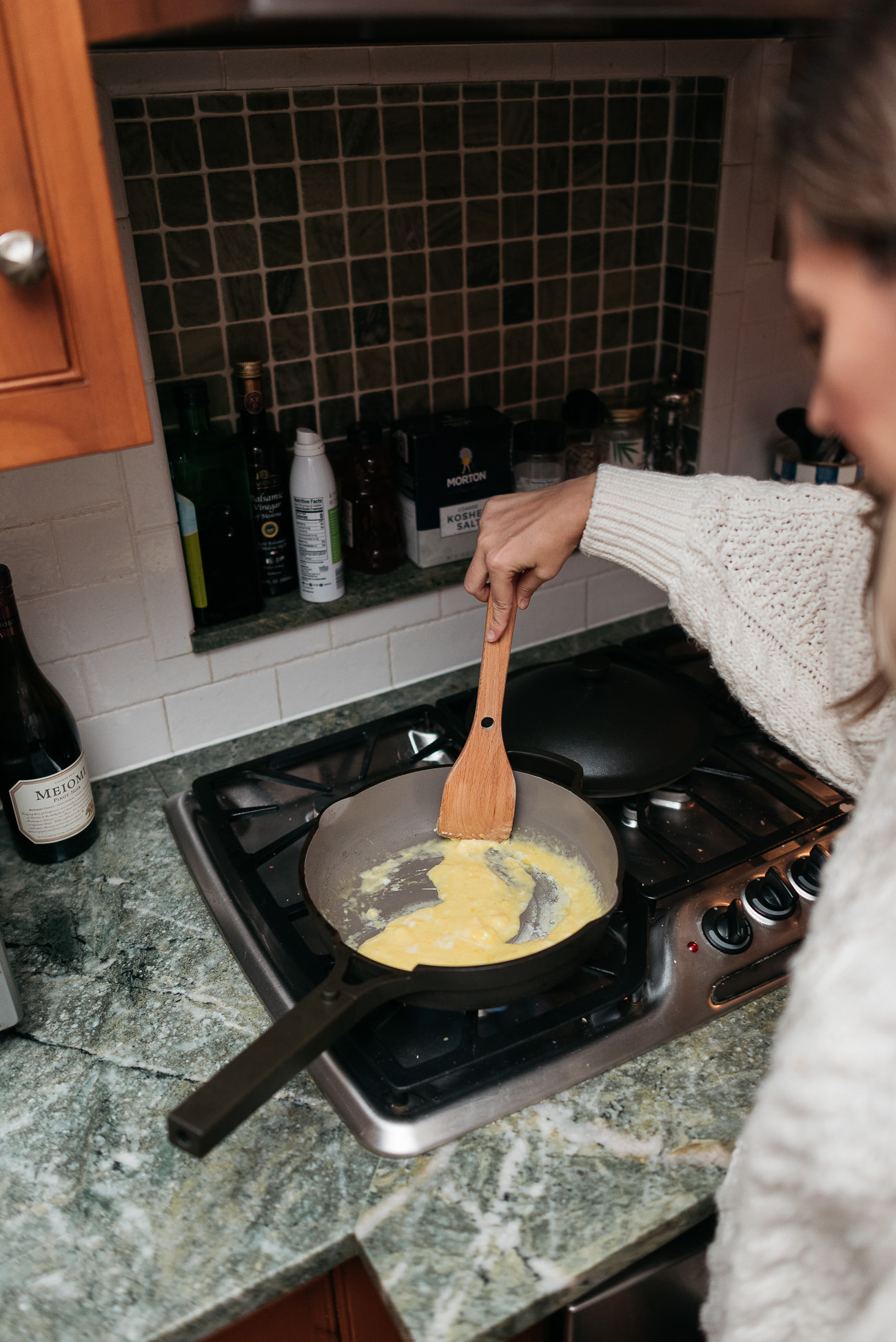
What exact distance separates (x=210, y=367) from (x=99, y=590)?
280 millimetres

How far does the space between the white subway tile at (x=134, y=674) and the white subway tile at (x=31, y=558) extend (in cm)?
10

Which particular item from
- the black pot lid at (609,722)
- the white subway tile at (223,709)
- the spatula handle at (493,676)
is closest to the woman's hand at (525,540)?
the spatula handle at (493,676)

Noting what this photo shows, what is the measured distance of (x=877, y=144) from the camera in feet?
1.45

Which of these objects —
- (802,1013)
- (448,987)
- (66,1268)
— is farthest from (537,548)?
(66,1268)

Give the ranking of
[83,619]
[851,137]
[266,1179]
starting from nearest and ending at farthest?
[851,137] → [266,1179] → [83,619]

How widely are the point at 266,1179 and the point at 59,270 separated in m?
0.63

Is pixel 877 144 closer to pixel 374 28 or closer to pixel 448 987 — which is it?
pixel 374 28

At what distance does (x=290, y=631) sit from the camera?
4.01 feet

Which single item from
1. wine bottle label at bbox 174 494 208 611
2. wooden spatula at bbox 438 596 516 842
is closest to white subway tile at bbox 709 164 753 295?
wooden spatula at bbox 438 596 516 842

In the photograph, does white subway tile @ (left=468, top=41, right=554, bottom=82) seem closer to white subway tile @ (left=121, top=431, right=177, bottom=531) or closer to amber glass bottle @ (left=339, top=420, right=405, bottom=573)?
amber glass bottle @ (left=339, top=420, right=405, bottom=573)

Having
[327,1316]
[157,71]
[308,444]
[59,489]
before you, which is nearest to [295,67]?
[157,71]

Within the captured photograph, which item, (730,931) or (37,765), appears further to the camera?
(37,765)

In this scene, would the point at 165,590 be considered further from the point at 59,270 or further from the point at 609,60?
the point at 609,60

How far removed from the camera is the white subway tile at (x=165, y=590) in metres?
1.09
